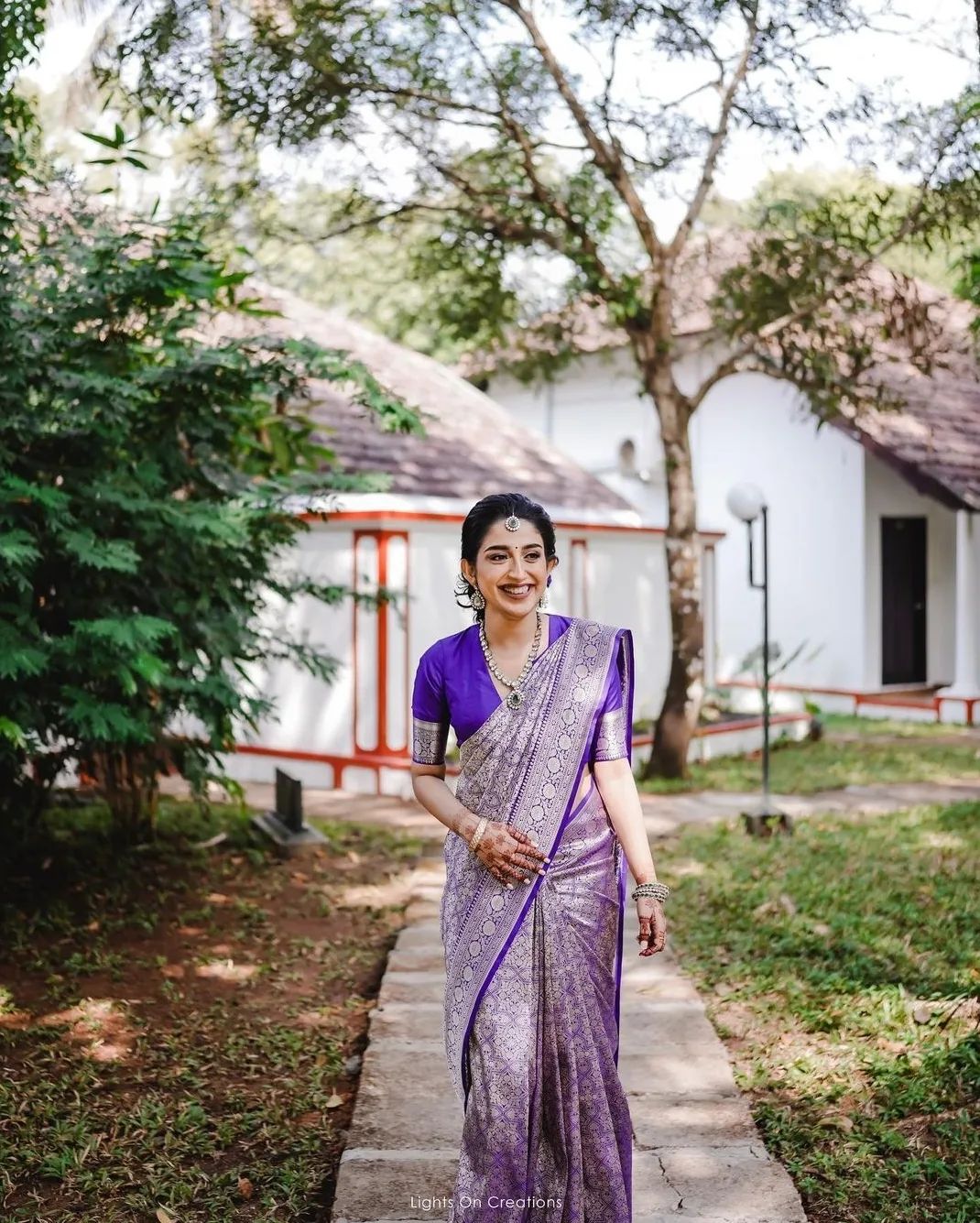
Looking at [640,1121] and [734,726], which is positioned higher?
[734,726]

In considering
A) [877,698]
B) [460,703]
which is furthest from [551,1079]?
[877,698]

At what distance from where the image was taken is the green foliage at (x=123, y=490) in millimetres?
5211

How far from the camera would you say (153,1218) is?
3436 millimetres

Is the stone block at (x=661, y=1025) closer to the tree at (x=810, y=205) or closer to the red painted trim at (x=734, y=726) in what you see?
the tree at (x=810, y=205)

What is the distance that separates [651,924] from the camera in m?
2.88

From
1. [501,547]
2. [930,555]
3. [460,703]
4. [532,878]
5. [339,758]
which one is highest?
[930,555]

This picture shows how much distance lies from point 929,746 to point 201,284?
30.1 ft

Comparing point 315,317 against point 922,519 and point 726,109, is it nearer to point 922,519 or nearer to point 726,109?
point 726,109

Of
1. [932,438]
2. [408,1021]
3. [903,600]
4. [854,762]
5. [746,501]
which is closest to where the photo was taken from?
[408,1021]

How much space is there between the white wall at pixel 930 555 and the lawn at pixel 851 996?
790cm

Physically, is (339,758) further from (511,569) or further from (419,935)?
(511,569)

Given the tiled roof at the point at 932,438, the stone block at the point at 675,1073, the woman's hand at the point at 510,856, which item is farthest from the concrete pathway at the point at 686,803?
the woman's hand at the point at 510,856

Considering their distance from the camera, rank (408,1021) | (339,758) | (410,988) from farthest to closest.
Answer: (339,758) → (410,988) → (408,1021)

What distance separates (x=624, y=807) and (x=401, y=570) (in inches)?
290
